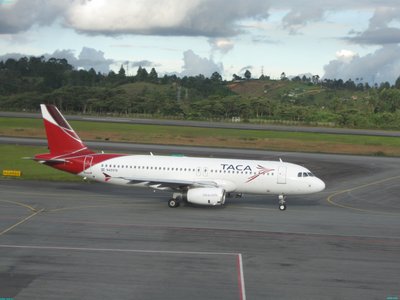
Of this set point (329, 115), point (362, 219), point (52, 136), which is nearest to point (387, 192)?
point (362, 219)

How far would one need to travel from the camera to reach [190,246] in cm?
2998

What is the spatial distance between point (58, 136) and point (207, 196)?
47.8 feet

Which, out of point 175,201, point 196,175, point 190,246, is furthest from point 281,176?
point 190,246

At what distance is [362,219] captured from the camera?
39.3 meters

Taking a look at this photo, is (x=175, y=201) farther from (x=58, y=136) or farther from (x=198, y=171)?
(x=58, y=136)

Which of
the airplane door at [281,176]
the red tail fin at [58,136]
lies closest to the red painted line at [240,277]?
the airplane door at [281,176]

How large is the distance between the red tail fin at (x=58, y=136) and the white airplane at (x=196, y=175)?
71 centimetres

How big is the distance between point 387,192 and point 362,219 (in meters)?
14.4

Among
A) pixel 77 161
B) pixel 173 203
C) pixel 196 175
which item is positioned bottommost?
pixel 173 203

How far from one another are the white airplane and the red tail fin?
28.0 inches

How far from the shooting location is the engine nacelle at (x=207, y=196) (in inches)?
1565

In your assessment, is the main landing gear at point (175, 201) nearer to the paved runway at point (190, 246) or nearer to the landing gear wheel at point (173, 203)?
the landing gear wheel at point (173, 203)

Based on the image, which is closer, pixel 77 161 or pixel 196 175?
pixel 196 175

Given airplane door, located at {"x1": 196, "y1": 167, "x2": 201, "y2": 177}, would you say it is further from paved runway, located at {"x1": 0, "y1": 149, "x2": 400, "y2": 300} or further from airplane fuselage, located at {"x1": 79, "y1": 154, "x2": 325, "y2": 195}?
paved runway, located at {"x1": 0, "y1": 149, "x2": 400, "y2": 300}
